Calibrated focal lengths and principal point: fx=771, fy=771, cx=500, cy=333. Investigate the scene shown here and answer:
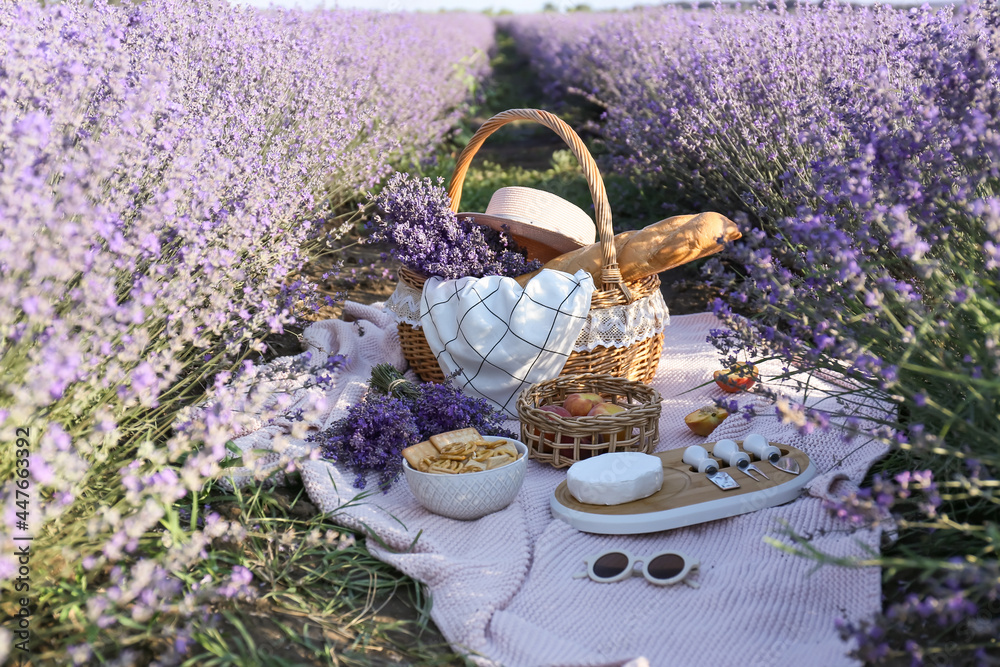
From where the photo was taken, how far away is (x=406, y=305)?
2754 mm

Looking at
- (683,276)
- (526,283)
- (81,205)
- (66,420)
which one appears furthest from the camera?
(683,276)

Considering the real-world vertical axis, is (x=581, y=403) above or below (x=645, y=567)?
above

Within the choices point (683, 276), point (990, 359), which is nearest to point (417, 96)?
point (683, 276)

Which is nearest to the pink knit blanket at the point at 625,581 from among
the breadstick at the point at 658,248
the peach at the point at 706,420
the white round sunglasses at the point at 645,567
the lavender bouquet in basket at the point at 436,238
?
the white round sunglasses at the point at 645,567

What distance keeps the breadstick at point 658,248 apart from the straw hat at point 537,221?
0.19 m

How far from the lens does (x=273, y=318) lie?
159 centimetres

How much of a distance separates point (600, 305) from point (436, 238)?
2.06ft

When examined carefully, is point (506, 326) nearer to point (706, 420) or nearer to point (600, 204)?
point (600, 204)

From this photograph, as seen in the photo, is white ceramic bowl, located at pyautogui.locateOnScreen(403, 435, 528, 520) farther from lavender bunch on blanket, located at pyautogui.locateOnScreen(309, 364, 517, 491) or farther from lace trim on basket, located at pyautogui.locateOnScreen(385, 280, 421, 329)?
lace trim on basket, located at pyautogui.locateOnScreen(385, 280, 421, 329)

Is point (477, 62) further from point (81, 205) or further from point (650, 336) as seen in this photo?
point (81, 205)

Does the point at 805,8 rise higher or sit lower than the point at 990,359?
higher

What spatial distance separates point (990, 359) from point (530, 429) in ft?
4.13

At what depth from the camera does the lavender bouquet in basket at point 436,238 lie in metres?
2.66

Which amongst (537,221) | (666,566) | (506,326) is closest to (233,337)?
(506,326)
